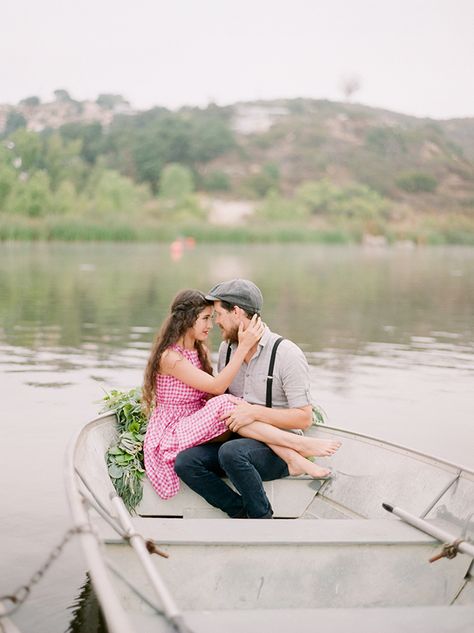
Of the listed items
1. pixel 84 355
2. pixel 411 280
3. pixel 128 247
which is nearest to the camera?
pixel 84 355

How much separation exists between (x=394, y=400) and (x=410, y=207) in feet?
324

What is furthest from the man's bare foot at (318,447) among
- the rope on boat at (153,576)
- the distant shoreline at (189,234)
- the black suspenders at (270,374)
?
the distant shoreline at (189,234)

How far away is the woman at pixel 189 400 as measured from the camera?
5152 mm

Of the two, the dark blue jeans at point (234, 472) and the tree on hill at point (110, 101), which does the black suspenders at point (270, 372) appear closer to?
the dark blue jeans at point (234, 472)

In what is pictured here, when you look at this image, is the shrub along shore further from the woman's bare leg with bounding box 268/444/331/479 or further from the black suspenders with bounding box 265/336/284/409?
the woman's bare leg with bounding box 268/444/331/479

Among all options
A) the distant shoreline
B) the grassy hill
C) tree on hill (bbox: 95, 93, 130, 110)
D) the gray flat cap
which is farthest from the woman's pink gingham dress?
tree on hill (bbox: 95, 93, 130, 110)

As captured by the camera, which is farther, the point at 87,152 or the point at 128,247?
the point at 87,152

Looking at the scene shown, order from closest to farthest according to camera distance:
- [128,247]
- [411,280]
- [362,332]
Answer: [362,332], [411,280], [128,247]

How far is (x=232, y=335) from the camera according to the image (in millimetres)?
5367

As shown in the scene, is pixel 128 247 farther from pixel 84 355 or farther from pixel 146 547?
pixel 146 547

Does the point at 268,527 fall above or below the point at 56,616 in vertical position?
above

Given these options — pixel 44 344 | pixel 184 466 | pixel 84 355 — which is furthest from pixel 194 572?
Answer: pixel 44 344

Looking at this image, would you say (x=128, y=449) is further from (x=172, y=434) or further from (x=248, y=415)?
(x=248, y=415)

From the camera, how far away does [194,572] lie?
3.95 metres
